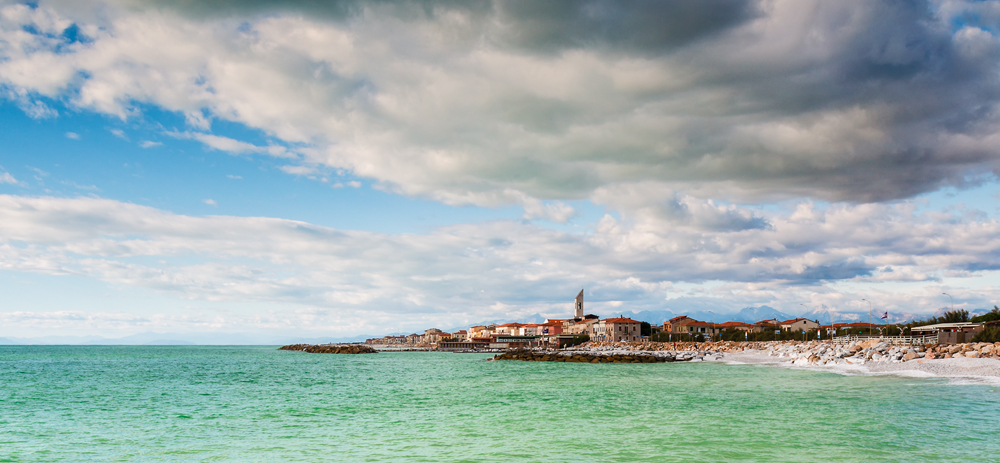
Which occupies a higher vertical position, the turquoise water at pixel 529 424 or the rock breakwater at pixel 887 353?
the rock breakwater at pixel 887 353

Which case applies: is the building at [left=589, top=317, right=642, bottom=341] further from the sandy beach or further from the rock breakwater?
the sandy beach

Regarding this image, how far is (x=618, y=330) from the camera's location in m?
151

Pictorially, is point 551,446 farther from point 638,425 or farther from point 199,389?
point 199,389

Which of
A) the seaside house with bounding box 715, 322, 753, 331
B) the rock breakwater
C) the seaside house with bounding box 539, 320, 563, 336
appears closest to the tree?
the rock breakwater

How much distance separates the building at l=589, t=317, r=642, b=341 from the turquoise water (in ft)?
370

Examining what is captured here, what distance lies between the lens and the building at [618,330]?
494ft

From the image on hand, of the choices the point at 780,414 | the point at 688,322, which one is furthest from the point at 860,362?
the point at 688,322

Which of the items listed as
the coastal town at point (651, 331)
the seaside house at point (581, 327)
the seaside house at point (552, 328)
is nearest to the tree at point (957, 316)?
the coastal town at point (651, 331)

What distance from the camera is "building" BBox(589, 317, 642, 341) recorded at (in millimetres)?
150500

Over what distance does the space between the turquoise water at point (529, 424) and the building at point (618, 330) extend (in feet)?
370

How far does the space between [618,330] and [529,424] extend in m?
133

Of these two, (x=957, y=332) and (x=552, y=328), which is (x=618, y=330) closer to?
(x=552, y=328)

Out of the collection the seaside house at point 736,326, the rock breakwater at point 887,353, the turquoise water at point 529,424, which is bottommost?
the turquoise water at point 529,424

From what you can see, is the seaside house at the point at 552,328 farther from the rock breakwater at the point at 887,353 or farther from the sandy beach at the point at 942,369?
the sandy beach at the point at 942,369
